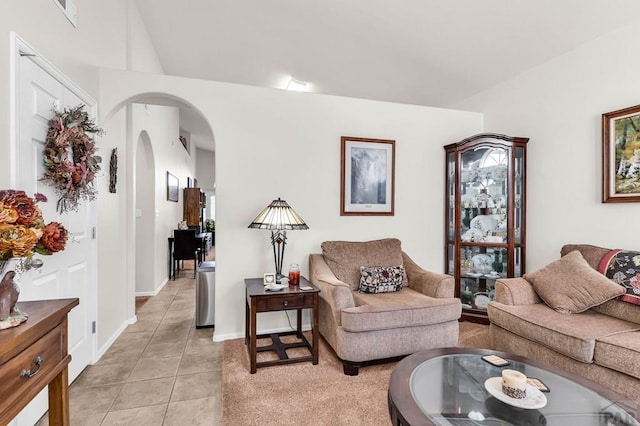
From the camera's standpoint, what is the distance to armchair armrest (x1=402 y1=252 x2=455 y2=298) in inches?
108

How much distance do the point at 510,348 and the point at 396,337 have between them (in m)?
0.90

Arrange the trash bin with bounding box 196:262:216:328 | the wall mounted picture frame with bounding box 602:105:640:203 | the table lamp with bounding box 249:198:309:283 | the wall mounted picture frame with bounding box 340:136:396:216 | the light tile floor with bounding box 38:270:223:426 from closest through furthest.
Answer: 1. the light tile floor with bounding box 38:270:223:426
2. the wall mounted picture frame with bounding box 602:105:640:203
3. the table lamp with bounding box 249:198:309:283
4. the trash bin with bounding box 196:262:216:328
5. the wall mounted picture frame with bounding box 340:136:396:216

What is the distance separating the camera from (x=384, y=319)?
2.40 m

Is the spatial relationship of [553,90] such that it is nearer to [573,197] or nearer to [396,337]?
[573,197]

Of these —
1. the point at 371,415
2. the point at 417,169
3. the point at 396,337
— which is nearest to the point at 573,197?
the point at 417,169

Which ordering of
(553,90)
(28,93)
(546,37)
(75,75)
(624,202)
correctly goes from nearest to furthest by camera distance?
1. (28,93)
2. (75,75)
3. (624,202)
4. (546,37)
5. (553,90)

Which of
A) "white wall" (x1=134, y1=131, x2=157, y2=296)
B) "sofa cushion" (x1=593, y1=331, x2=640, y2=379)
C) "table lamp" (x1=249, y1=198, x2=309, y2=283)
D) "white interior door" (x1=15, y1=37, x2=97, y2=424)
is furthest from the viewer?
"white wall" (x1=134, y1=131, x2=157, y2=296)

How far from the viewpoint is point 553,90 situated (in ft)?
10.7

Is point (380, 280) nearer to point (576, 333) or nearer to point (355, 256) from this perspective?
point (355, 256)

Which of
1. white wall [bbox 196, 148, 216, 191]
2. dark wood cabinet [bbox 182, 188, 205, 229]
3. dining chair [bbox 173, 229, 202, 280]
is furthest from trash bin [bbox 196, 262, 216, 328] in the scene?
white wall [bbox 196, 148, 216, 191]

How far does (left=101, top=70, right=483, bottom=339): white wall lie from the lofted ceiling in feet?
2.18

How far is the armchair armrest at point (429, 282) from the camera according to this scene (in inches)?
108

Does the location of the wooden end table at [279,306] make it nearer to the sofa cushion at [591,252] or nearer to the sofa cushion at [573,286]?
the sofa cushion at [573,286]

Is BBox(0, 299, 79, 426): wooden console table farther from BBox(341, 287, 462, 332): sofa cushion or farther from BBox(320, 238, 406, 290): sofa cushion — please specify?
BBox(320, 238, 406, 290): sofa cushion
